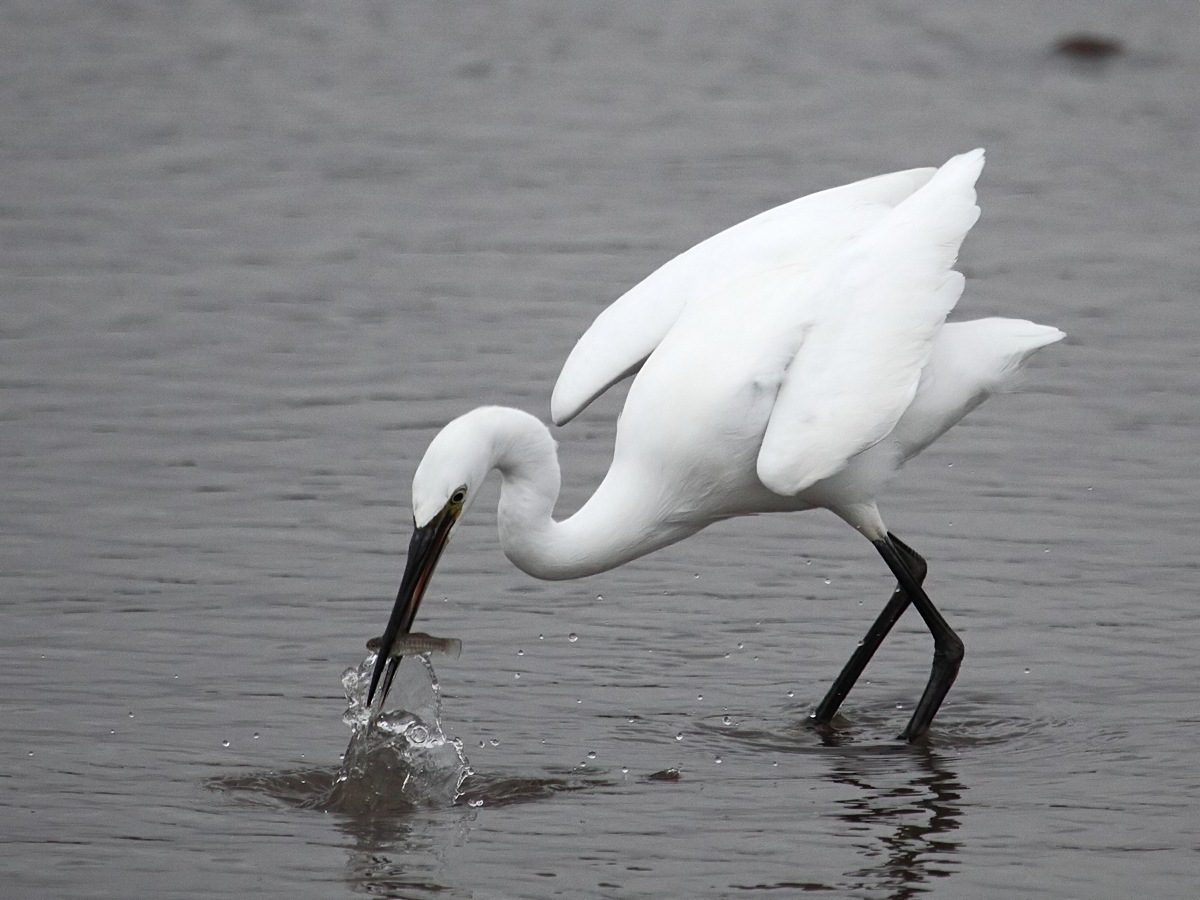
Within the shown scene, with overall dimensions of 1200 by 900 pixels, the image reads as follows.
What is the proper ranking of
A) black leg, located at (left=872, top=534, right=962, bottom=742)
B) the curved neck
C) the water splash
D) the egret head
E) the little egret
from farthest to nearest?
black leg, located at (left=872, top=534, right=962, bottom=742) → the little egret → the curved neck → the water splash → the egret head

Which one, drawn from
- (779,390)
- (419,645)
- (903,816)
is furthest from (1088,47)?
(419,645)

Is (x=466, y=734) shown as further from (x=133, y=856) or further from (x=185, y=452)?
(x=185, y=452)

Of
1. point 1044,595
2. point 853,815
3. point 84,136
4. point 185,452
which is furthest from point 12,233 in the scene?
point 853,815

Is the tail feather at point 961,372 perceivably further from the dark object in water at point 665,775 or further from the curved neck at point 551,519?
the dark object in water at point 665,775

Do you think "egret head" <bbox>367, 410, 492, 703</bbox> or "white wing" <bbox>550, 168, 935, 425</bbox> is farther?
"white wing" <bbox>550, 168, 935, 425</bbox>

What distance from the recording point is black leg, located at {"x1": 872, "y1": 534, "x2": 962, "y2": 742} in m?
7.32

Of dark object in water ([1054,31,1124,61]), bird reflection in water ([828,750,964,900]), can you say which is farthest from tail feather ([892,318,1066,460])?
dark object in water ([1054,31,1124,61])

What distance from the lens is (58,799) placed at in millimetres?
6445

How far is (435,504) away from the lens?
6254 millimetres

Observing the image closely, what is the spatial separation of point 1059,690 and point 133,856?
10.1 ft

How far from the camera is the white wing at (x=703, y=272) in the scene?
24.2 feet

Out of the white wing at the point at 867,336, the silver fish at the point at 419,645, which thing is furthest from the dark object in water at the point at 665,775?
the white wing at the point at 867,336

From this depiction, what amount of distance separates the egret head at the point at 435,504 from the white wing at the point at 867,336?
95cm

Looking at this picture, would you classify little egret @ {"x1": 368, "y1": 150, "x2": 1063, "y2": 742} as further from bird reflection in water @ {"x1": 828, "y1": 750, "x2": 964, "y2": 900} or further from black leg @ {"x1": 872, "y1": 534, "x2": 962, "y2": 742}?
bird reflection in water @ {"x1": 828, "y1": 750, "x2": 964, "y2": 900}
